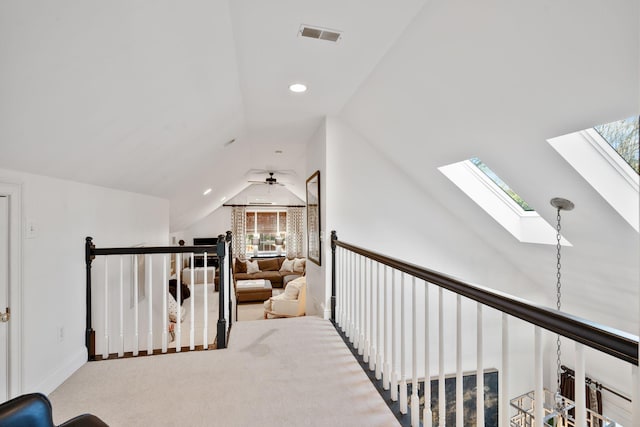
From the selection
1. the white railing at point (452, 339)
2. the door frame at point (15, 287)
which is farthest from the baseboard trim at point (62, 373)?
the white railing at point (452, 339)

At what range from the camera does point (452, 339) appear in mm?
3848

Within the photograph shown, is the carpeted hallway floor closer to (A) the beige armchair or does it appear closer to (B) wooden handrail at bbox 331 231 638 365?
(B) wooden handrail at bbox 331 231 638 365

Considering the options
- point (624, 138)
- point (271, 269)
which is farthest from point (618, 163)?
point (271, 269)

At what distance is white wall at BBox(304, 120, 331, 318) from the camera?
3.59 metres

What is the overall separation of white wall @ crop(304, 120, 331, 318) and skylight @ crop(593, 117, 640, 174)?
2.41 metres

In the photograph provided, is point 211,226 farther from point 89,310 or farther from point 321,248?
point 89,310

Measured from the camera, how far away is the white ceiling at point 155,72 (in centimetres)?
118

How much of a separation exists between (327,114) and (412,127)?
3.55 ft

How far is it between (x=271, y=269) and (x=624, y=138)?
867cm

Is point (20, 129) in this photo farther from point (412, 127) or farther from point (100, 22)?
point (412, 127)

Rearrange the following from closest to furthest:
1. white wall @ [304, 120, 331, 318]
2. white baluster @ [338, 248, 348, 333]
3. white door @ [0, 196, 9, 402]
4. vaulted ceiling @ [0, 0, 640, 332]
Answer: vaulted ceiling @ [0, 0, 640, 332]
white door @ [0, 196, 9, 402]
white baluster @ [338, 248, 348, 333]
white wall @ [304, 120, 331, 318]

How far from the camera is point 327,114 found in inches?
142

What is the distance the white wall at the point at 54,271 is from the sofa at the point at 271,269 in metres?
6.32

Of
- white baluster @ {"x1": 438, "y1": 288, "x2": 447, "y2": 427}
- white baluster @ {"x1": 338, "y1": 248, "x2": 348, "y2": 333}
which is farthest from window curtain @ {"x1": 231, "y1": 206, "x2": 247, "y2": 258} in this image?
white baluster @ {"x1": 438, "y1": 288, "x2": 447, "y2": 427}
